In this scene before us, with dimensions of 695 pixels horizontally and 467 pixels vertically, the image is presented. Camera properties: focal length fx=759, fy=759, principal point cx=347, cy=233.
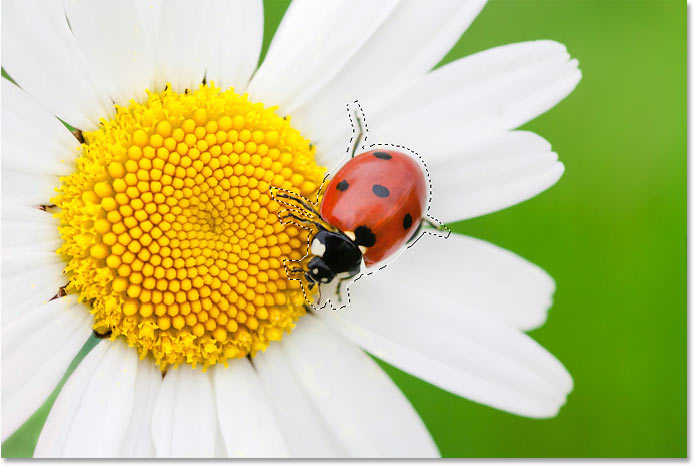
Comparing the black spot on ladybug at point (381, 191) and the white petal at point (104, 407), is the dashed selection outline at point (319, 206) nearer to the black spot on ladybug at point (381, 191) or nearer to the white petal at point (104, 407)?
the black spot on ladybug at point (381, 191)

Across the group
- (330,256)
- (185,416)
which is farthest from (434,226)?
(185,416)

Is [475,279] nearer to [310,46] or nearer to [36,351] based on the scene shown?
[310,46]

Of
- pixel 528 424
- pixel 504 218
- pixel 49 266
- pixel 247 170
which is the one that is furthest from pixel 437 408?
pixel 49 266

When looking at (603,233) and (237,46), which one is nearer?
(237,46)

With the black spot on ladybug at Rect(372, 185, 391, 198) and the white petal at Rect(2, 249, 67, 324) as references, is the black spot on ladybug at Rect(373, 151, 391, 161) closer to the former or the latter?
the black spot on ladybug at Rect(372, 185, 391, 198)

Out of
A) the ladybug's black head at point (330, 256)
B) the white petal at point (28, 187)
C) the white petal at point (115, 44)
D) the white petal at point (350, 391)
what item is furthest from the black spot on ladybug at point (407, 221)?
the white petal at point (28, 187)

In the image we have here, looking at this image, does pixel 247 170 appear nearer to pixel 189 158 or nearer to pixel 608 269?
pixel 189 158
